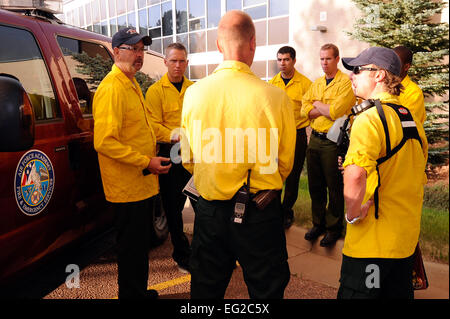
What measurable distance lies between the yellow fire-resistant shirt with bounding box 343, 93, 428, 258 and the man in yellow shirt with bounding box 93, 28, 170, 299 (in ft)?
4.56

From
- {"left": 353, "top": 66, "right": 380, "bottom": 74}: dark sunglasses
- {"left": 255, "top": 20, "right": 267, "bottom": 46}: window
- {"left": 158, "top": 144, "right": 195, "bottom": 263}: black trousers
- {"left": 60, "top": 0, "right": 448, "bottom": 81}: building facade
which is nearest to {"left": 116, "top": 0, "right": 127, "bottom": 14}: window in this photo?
{"left": 60, "top": 0, "right": 448, "bottom": 81}: building facade

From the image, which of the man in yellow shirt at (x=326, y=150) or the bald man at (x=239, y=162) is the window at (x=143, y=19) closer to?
the man in yellow shirt at (x=326, y=150)

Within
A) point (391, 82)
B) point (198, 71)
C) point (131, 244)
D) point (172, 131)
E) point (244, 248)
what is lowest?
point (131, 244)

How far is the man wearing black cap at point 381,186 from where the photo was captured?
1.85 meters

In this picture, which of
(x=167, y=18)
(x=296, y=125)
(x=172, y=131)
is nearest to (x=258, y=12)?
(x=167, y=18)

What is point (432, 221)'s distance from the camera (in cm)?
439

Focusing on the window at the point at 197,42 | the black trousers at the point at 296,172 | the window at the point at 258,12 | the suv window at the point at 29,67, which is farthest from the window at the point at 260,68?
the suv window at the point at 29,67

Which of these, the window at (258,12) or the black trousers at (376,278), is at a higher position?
the window at (258,12)

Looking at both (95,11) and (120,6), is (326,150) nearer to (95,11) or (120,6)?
(95,11)

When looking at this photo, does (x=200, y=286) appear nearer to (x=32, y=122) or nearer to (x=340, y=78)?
(x=32, y=122)

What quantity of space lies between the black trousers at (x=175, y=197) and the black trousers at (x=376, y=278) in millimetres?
1862

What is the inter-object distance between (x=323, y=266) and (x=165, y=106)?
7.09 feet

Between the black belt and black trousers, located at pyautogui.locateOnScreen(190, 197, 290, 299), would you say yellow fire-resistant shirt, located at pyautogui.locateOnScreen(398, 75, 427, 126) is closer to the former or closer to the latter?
the black belt
